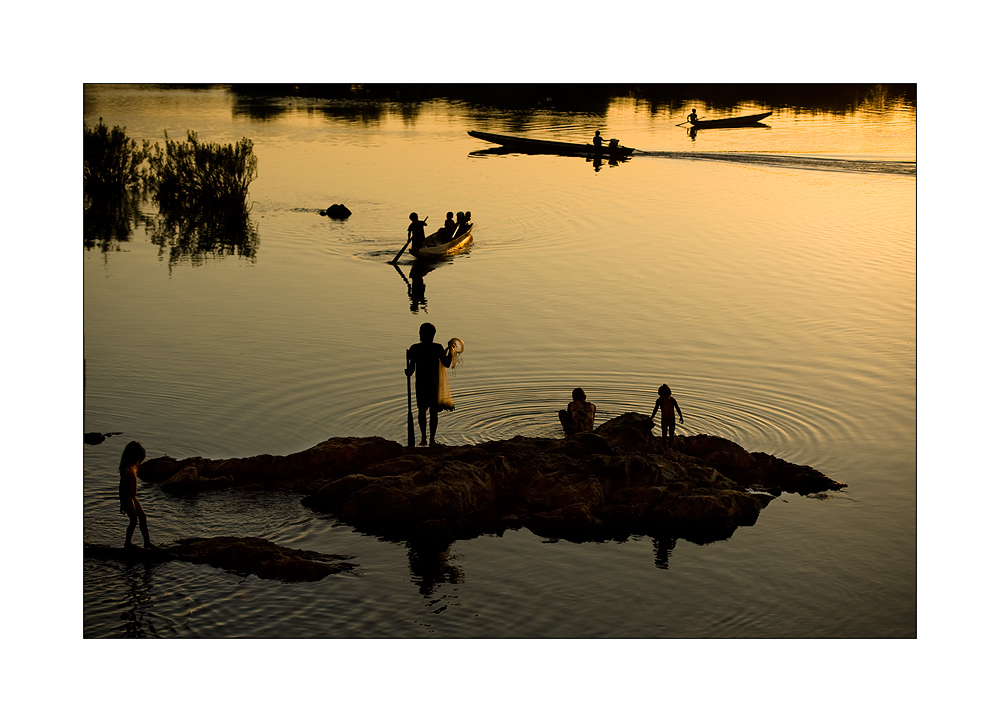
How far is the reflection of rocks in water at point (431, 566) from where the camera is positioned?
33.2 ft

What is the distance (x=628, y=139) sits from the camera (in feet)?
127

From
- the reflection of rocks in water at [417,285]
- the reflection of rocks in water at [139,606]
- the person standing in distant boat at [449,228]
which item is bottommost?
the reflection of rocks in water at [139,606]

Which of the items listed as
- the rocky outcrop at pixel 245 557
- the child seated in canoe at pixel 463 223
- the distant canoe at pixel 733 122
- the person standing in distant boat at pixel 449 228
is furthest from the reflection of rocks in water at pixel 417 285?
the distant canoe at pixel 733 122

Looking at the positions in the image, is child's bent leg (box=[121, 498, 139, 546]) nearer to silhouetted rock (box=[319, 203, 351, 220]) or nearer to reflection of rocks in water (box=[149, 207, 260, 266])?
reflection of rocks in water (box=[149, 207, 260, 266])

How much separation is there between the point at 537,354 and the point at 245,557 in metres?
7.31

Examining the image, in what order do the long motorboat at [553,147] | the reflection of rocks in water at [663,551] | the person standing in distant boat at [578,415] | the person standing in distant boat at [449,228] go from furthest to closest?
the long motorboat at [553,147] < the person standing in distant boat at [449,228] < the person standing in distant boat at [578,415] < the reflection of rocks in water at [663,551]

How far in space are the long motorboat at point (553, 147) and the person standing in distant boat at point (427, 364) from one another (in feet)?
75.8

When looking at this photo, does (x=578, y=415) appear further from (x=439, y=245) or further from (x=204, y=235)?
(x=204, y=235)

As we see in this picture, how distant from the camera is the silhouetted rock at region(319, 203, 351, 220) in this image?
2711cm

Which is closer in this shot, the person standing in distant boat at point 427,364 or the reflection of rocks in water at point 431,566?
the reflection of rocks in water at point 431,566

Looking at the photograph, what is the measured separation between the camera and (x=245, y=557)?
10.2 meters

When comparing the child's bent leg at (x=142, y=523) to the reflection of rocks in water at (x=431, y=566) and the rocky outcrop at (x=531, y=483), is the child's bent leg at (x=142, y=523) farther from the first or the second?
the reflection of rocks in water at (x=431, y=566)

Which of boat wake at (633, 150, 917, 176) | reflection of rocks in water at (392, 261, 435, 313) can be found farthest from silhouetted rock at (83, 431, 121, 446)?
boat wake at (633, 150, 917, 176)

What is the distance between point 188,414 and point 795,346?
8.76 meters
